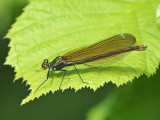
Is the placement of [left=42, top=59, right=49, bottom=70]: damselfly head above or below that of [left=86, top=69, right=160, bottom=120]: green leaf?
above

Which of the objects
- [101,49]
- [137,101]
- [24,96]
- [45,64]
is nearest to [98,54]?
[101,49]

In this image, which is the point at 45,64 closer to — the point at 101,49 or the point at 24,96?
the point at 101,49

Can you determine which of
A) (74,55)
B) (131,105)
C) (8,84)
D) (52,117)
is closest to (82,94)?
(52,117)

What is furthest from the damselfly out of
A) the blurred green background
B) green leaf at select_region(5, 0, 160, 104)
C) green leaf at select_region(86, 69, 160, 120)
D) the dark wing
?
the blurred green background

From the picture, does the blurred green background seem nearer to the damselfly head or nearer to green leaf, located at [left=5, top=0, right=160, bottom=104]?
green leaf, located at [left=5, top=0, right=160, bottom=104]

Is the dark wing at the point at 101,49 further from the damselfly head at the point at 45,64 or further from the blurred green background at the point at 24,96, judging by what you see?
the blurred green background at the point at 24,96

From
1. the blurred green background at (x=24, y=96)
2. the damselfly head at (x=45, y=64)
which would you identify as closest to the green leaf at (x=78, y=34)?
the damselfly head at (x=45, y=64)
